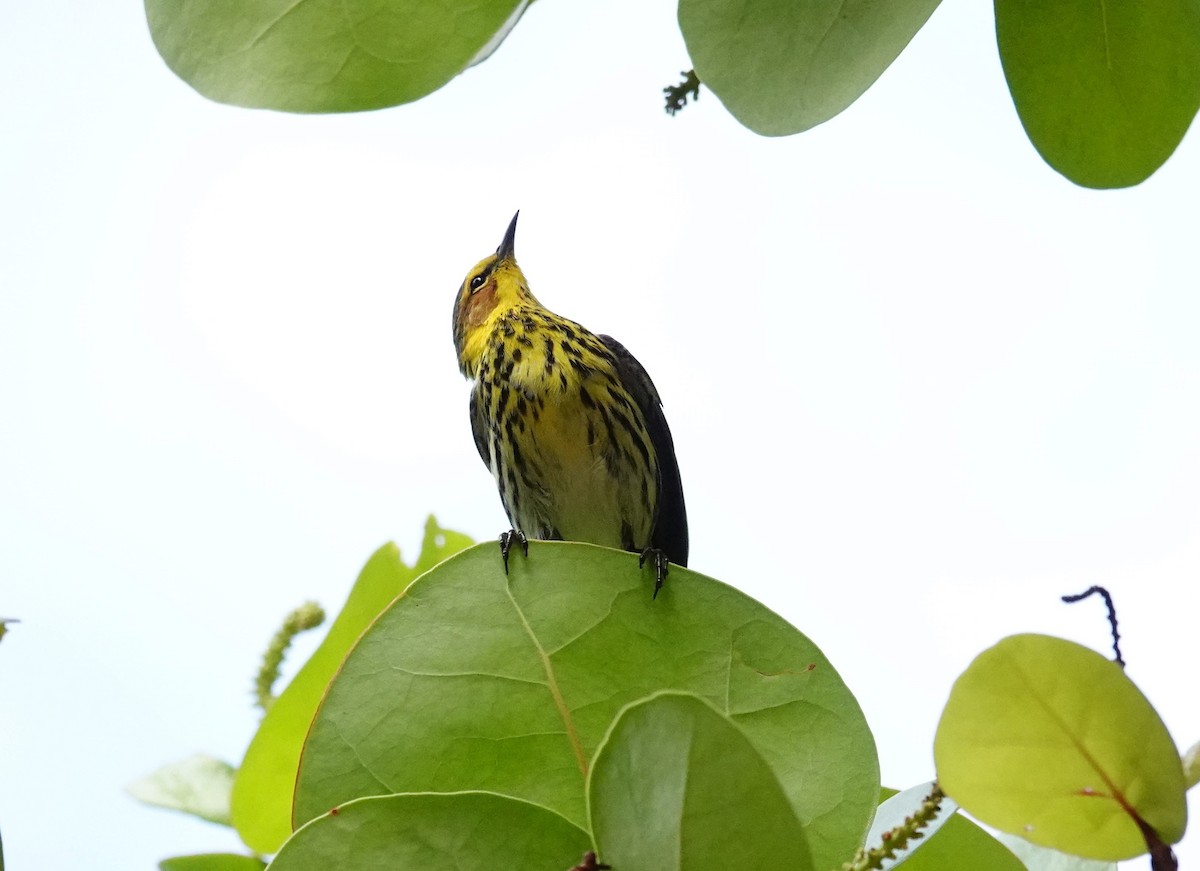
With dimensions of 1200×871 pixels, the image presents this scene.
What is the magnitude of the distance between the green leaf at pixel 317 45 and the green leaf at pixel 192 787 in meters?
0.71

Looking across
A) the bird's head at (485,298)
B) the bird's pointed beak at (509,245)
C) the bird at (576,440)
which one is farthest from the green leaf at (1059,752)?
the bird's pointed beak at (509,245)

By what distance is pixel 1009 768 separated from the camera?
752 millimetres

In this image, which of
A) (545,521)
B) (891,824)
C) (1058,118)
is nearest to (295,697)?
(891,824)

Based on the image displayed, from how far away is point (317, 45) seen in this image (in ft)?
3.26

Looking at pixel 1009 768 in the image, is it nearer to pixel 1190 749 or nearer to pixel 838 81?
pixel 1190 749

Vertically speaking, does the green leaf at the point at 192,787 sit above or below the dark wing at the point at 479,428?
below

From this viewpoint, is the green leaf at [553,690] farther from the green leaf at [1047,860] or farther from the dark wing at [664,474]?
the dark wing at [664,474]

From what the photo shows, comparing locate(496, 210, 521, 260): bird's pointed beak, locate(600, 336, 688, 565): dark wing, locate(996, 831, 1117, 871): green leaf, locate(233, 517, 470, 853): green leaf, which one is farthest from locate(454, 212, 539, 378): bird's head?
locate(996, 831, 1117, 871): green leaf

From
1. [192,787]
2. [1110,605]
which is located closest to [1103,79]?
[1110,605]

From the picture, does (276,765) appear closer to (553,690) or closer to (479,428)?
(553,690)

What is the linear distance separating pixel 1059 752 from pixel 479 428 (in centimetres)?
248

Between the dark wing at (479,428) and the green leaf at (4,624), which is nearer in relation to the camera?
the green leaf at (4,624)

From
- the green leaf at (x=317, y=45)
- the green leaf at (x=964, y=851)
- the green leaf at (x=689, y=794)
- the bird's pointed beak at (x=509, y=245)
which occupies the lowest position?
the green leaf at (x=964, y=851)

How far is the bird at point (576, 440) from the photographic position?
2.95 meters
